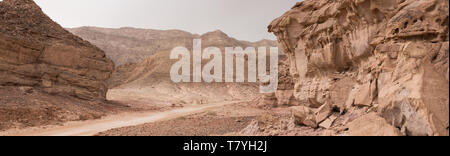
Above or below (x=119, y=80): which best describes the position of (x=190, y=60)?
above

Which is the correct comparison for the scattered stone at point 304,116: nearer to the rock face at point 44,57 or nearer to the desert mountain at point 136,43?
the rock face at point 44,57

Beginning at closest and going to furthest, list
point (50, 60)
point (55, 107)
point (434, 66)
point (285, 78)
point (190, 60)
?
point (434, 66)
point (55, 107)
point (50, 60)
point (285, 78)
point (190, 60)

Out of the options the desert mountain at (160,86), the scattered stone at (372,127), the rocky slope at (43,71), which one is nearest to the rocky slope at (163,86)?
the desert mountain at (160,86)

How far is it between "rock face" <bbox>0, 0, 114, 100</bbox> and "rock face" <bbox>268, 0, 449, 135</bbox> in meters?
16.4

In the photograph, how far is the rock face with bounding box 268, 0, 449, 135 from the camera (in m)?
4.73

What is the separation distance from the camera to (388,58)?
6.00 meters

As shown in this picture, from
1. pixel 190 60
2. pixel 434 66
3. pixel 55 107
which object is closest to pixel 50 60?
pixel 55 107

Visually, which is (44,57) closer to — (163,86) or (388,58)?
(388,58)

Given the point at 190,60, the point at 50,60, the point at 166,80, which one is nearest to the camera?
the point at 50,60

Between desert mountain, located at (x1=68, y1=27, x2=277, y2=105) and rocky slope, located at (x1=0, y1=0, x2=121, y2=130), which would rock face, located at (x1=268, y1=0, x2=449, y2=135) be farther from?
desert mountain, located at (x1=68, y1=27, x2=277, y2=105)

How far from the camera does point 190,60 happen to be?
5053cm
